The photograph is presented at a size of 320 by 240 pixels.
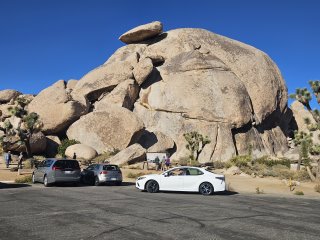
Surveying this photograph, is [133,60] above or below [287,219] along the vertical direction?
above

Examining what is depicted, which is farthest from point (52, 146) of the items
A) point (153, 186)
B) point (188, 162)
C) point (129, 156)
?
point (153, 186)

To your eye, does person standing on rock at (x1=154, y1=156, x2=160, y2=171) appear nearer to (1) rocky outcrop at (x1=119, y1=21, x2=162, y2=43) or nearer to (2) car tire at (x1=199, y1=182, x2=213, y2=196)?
(2) car tire at (x1=199, y1=182, x2=213, y2=196)

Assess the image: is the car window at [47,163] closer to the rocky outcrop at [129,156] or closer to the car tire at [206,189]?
the car tire at [206,189]

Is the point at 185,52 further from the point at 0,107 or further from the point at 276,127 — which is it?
the point at 0,107

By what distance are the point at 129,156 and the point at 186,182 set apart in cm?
2226

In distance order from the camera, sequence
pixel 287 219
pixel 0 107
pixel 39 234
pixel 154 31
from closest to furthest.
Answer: pixel 39 234
pixel 287 219
pixel 0 107
pixel 154 31

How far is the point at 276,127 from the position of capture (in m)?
65.4

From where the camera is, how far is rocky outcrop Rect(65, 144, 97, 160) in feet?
143

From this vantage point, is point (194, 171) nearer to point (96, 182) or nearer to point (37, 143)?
point (96, 182)

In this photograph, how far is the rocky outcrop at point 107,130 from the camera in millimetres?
48062

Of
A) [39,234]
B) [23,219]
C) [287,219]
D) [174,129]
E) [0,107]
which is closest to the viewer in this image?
[39,234]

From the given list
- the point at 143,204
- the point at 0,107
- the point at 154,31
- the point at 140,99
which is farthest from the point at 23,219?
the point at 154,31

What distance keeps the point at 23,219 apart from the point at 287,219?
7522 mm

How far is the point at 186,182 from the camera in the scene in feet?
62.6
